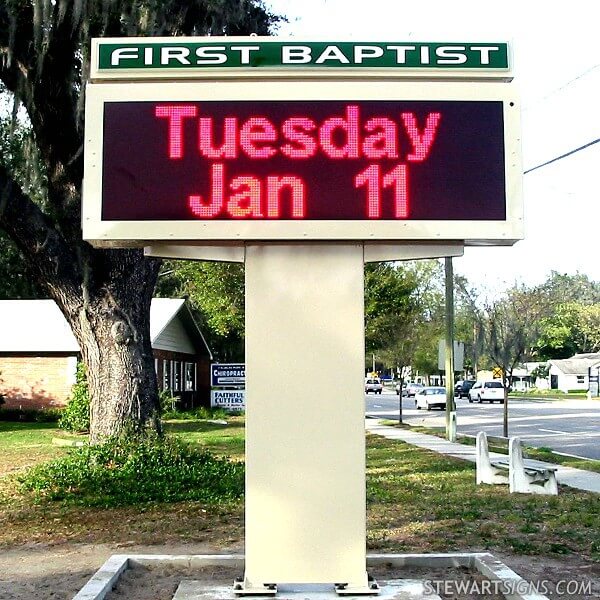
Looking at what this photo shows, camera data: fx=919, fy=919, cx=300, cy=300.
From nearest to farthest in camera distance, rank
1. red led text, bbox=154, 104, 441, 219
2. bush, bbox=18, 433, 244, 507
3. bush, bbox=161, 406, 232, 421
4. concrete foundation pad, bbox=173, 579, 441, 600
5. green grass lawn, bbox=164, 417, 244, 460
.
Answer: red led text, bbox=154, 104, 441, 219 < concrete foundation pad, bbox=173, 579, 441, 600 < bush, bbox=18, 433, 244, 507 < green grass lawn, bbox=164, 417, 244, 460 < bush, bbox=161, 406, 232, 421

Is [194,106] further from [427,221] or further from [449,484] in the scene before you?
[449,484]

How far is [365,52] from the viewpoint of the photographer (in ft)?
20.6

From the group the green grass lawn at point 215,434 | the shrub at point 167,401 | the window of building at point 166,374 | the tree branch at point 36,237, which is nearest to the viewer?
the tree branch at point 36,237

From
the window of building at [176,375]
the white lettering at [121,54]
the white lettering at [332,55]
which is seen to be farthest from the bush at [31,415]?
the white lettering at [332,55]

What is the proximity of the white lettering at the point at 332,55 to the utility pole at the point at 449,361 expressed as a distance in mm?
16939

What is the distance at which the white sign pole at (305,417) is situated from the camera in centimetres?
630

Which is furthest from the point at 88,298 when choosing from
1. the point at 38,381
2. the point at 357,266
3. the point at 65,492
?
the point at 38,381

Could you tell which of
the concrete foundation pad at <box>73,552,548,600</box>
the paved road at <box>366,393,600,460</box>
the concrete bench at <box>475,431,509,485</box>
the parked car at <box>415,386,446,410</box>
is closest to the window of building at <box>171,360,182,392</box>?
the paved road at <box>366,393,600,460</box>

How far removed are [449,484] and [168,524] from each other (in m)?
4.96

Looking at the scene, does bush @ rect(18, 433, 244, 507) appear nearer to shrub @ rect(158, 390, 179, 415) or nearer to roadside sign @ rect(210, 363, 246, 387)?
shrub @ rect(158, 390, 179, 415)

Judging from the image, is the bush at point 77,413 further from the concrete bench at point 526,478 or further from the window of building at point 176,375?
the concrete bench at point 526,478

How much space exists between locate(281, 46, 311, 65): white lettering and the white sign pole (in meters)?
1.26

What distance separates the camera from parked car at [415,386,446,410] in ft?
149

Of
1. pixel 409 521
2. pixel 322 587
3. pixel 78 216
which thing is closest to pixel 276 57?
pixel 322 587
